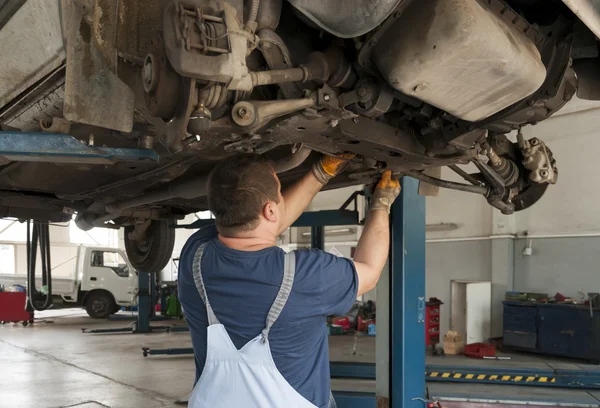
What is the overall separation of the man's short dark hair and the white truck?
1043cm

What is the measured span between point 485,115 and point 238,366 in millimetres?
1115

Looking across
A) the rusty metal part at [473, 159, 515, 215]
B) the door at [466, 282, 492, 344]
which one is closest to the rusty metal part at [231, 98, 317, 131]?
the rusty metal part at [473, 159, 515, 215]

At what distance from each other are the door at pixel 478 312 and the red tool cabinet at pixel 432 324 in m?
0.59

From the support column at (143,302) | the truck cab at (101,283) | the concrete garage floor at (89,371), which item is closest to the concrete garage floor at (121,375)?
the concrete garage floor at (89,371)

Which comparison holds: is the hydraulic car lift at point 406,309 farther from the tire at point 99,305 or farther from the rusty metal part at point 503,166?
the tire at point 99,305

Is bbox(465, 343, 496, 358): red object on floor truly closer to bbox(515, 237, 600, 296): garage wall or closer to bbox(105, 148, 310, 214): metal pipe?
bbox(515, 237, 600, 296): garage wall

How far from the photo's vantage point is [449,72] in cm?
139

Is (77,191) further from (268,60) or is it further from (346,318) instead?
(346,318)

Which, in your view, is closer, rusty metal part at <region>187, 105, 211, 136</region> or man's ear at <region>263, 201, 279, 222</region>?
rusty metal part at <region>187, 105, 211, 136</region>

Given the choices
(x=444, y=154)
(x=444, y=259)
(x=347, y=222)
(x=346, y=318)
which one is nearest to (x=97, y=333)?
(x=346, y=318)

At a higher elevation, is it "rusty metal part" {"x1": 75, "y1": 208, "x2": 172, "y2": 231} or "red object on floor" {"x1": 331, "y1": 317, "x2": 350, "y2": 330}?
"rusty metal part" {"x1": 75, "y1": 208, "x2": 172, "y2": 231}

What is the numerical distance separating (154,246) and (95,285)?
7.80 meters

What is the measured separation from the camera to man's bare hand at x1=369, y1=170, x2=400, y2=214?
1.78m

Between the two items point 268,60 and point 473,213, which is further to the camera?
point 473,213
